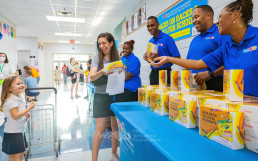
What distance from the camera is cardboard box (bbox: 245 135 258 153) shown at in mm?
618

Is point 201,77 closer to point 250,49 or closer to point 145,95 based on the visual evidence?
point 250,49

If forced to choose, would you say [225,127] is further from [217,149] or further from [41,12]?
[41,12]

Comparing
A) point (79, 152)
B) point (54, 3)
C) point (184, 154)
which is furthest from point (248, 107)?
point (54, 3)

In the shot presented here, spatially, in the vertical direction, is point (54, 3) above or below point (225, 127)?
above

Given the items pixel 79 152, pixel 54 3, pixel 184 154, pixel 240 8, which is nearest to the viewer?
pixel 184 154

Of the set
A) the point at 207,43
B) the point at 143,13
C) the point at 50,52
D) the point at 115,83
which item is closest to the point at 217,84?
the point at 207,43

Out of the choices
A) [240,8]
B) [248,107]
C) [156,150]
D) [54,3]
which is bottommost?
[156,150]

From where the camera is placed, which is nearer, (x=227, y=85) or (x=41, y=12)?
(x=227, y=85)

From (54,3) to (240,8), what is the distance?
5080 millimetres

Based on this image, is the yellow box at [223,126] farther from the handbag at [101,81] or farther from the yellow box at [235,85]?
the handbag at [101,81]

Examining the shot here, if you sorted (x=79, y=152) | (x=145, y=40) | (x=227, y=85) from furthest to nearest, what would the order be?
(x=145, y=40) → (x=79, y=152) → (x=227, y=85)

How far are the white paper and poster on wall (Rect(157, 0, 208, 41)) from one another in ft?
5.21

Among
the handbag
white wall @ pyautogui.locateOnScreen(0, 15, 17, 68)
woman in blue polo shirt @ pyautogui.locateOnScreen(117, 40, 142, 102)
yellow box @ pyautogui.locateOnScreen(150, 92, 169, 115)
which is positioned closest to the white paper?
the handbag

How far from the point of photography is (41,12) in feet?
18.8
